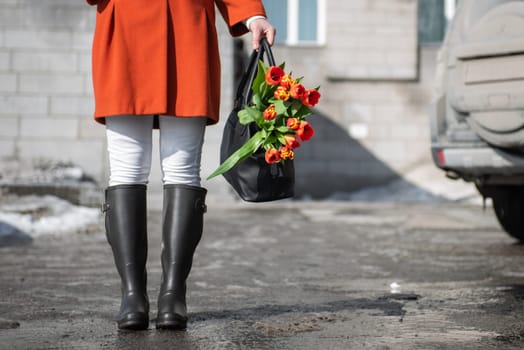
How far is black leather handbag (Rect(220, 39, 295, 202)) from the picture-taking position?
117 inches

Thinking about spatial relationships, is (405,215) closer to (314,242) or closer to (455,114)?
(314,242)

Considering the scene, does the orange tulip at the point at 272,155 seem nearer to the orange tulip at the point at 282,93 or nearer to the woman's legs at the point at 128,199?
the orange tulip at the point at 282,93

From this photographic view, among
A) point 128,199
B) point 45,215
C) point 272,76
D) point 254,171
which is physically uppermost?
point 272,76

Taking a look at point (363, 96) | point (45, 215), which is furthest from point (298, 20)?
point (45, 215)

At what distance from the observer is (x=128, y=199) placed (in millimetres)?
3082

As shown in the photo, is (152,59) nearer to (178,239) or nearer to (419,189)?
(178,239)

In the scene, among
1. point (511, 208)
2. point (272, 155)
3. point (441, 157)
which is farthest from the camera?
point (511, 208)

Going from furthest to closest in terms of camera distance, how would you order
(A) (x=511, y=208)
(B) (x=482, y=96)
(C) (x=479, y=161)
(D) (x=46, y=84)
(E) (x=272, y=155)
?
(D) (x=46, y=84)
(A) (x=511, y=208)
(C) (x=479, y=161)
(B) (x=482, y=96)
(E) (x=272, y=155)

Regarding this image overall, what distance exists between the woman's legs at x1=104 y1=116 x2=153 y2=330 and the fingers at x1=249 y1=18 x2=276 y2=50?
45 cm

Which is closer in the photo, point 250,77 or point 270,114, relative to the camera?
point 270,114

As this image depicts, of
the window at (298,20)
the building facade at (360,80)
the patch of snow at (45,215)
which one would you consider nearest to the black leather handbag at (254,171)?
the patch of snow at (45,215)

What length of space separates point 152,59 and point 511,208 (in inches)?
145

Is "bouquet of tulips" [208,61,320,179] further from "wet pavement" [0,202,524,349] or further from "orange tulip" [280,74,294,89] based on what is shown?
"wet pavement" [0,202,524,349]

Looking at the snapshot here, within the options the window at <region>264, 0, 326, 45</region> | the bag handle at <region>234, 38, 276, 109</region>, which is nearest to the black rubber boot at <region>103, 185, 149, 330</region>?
the bag handle at <region>234, 38, 276, 109</region>
